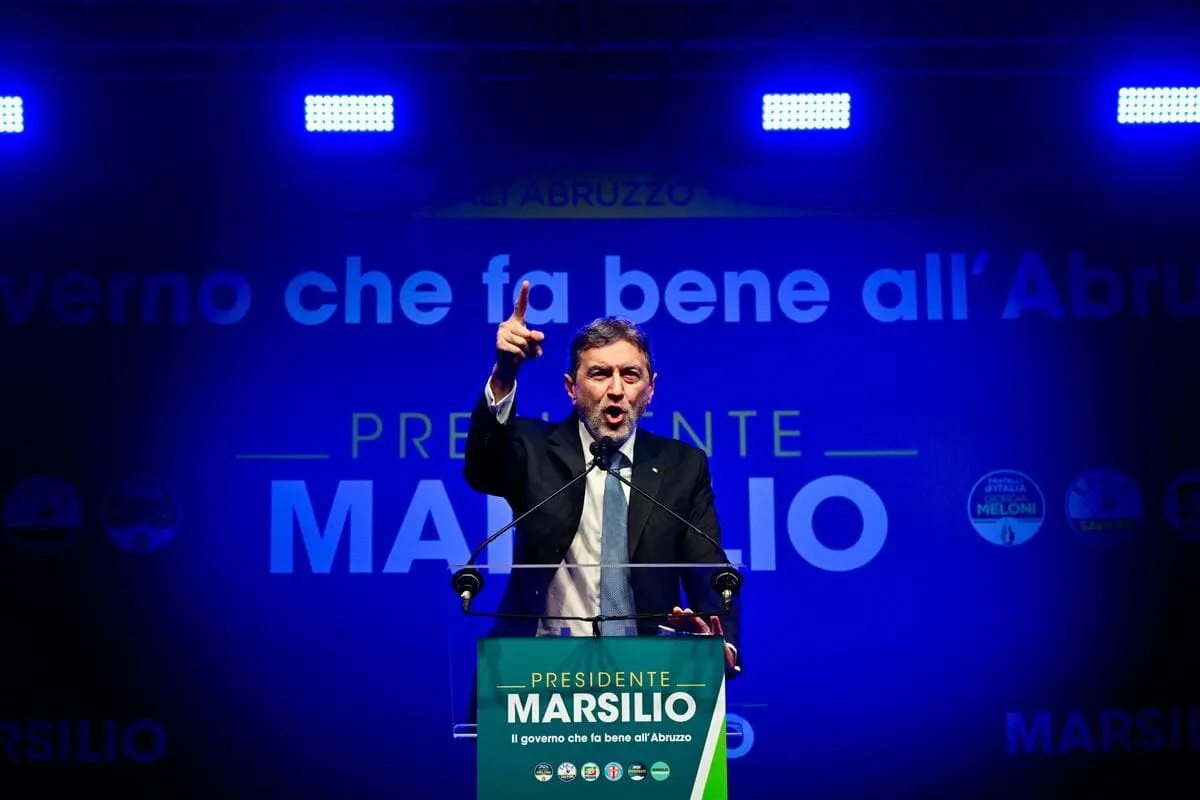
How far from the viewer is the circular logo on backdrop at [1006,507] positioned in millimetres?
5887

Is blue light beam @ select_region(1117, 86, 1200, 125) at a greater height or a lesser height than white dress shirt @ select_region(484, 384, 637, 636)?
greater

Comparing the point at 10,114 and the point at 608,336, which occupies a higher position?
the point at 10,114

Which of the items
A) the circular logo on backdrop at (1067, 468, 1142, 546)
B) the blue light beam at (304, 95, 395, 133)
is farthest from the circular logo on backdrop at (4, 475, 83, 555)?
the circular logo on backdrop at (1067, 468, 1142, 546)

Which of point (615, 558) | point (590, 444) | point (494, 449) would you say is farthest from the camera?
point (590, 444)

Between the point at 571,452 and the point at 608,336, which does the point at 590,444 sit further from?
the point at 608,336

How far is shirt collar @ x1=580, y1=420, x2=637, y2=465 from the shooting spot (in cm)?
350

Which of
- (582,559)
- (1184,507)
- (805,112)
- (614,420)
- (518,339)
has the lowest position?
(582,559)

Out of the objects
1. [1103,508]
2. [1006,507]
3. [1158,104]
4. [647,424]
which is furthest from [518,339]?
[1158,104]

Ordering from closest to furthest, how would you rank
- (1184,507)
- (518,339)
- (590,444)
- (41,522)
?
(518,339) → (590,444) → (41,522) → (1184,507)

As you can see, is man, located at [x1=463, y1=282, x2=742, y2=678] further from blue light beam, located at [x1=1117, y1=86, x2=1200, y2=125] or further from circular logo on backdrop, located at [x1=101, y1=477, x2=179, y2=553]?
blue light beam, located at [x1=1117, y1=86, x2=1200, y2=125]

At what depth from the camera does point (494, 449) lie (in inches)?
133

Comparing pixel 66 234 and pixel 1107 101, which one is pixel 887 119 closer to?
pixel 1107 101

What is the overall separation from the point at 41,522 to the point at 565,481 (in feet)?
10.9

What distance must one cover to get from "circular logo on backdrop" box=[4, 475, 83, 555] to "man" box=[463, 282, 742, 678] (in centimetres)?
301
